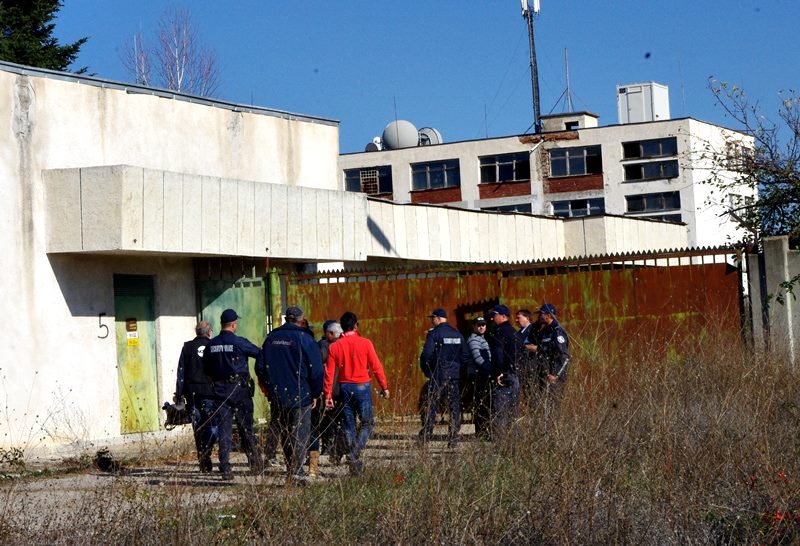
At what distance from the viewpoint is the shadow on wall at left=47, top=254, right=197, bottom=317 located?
18.6 metres

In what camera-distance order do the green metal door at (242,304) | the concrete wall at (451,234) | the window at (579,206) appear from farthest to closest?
the window at (579,206) → the concrete wall at (451,234) → the green metal door at (242,304)

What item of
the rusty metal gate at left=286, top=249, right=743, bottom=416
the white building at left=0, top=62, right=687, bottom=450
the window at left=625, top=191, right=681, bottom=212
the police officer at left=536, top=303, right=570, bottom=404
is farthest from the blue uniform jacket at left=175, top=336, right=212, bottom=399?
the window at left=625, top=191, right=681, bottom=212

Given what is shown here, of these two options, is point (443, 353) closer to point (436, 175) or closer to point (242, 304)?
point (242, 304)

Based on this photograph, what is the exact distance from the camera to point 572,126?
72.5 m

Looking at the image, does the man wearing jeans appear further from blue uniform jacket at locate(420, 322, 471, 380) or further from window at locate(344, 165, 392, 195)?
window at locate(344, 165, 392, 195)

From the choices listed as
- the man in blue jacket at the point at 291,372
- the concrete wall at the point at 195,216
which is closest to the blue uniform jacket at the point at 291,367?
the man in blue jacket at the point at 291,372

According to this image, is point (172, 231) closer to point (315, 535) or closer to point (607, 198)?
point (315, 535)

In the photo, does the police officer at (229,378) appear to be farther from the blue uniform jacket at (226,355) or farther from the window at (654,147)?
the window at (654,147)

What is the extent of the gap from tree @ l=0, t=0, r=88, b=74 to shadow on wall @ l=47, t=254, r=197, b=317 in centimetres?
1755

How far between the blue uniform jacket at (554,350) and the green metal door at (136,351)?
718 centimetres

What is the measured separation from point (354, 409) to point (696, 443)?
405 centimetres

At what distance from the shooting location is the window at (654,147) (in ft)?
222

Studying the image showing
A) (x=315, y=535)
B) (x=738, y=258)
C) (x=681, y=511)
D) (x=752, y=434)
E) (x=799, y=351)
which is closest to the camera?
(x=315, y=535)

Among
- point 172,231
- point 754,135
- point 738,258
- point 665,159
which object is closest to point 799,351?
point 738,258
